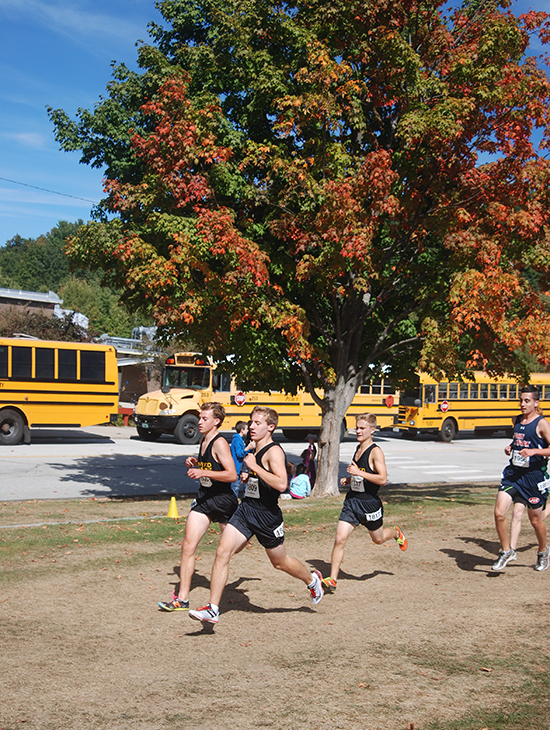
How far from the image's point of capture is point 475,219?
39.0 ft

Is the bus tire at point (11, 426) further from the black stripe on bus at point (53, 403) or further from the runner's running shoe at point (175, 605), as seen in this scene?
the runner's running shoe at point (175, 605)

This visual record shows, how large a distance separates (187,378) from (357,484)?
19411mm

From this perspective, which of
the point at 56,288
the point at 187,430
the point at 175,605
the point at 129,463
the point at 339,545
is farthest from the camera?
the point at 56,288

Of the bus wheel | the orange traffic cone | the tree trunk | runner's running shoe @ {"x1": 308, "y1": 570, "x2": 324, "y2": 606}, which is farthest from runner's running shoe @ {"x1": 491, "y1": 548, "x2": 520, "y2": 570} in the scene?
the bus wheel

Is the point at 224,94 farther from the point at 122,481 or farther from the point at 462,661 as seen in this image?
the point at 462,661

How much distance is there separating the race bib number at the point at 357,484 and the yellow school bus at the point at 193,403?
16939 mm

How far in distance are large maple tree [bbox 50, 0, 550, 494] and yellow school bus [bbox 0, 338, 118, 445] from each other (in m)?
11.2

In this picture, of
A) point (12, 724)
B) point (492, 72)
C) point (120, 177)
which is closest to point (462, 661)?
point (12, 724)

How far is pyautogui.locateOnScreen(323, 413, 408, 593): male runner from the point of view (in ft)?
23.0

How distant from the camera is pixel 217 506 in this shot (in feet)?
20.6

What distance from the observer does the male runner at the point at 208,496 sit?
6141 mm

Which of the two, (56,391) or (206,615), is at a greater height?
Answer: (56,391)

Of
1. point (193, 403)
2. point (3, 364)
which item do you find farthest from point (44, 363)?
point (193, 403)

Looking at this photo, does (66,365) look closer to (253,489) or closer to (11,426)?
(11,426)
